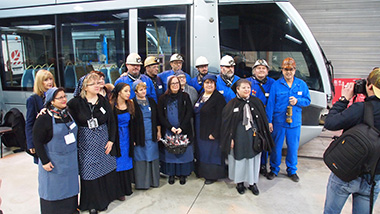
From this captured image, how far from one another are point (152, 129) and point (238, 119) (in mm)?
1132

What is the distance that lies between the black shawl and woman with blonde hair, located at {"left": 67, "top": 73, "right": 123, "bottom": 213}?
1.39 meters

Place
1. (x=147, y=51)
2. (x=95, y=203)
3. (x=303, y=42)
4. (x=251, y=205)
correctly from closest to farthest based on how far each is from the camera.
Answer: (x=95, y=203), (x=251, y=205), (x=303, y=42), (x=147, y=51)

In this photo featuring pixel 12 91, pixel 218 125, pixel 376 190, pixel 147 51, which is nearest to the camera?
pixel 376 190

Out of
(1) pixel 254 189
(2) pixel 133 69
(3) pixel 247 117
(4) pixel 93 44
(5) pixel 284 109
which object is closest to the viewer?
(3) pixel 247 117

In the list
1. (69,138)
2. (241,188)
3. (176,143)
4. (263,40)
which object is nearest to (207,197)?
(241,188)

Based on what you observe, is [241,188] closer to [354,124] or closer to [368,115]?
[354,124]

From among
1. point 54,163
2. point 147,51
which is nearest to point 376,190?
point 54,163

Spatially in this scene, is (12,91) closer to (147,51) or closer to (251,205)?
(147,51)

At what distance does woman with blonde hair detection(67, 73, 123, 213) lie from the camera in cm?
278

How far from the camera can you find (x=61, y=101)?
101 inches

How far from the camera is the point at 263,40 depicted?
396cm

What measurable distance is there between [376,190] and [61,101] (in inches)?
117

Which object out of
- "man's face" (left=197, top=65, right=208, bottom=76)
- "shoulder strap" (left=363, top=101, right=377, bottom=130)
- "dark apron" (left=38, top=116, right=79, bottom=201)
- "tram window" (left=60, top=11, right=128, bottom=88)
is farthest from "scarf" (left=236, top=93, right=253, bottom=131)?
"tram window" (left=60, top=11, right=128, bottom=88)

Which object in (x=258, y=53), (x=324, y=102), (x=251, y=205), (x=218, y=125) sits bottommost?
(x=251, y=205)
